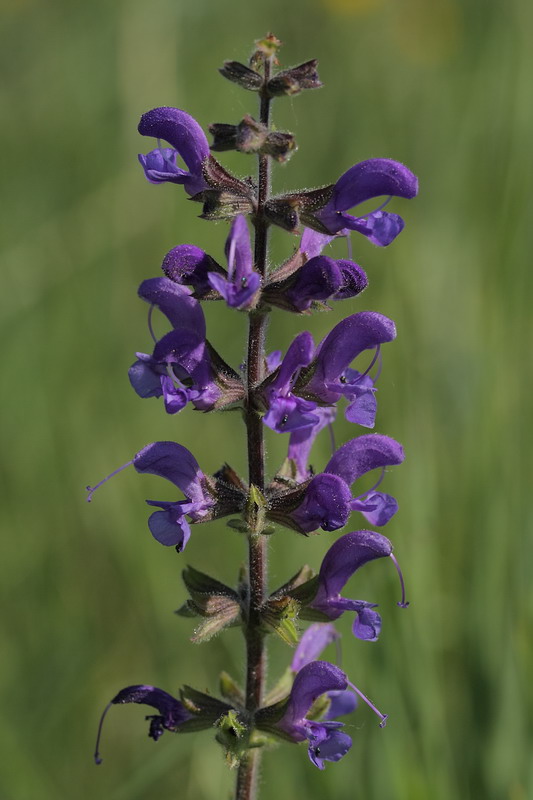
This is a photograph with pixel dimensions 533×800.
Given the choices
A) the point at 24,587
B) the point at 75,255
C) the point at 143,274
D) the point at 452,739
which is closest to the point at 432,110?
the point at 143,274

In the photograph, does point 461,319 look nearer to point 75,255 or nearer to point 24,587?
point 75,255

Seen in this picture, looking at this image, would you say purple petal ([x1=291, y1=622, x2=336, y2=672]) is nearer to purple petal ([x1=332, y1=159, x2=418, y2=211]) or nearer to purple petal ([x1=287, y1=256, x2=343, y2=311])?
purple petal ([x1=287, y1=256, x2=343, y2=311])

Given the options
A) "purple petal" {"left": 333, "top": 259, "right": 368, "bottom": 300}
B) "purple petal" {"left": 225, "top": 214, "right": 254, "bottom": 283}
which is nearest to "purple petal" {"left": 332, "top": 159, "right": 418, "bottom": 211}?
"purple petal" {"left": 333, "top": 259, "right": 368, "bottom": 300}

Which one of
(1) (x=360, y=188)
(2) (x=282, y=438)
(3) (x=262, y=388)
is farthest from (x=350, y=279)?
(2) (x=282, y=438)

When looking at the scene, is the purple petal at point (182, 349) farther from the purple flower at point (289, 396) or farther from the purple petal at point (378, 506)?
the purple petal at point (378, 506)

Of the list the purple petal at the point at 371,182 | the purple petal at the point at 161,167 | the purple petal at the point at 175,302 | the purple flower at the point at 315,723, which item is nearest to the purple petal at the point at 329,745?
the purple flower at the point at 315,723

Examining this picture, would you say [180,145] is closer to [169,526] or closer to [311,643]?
[169,526]
